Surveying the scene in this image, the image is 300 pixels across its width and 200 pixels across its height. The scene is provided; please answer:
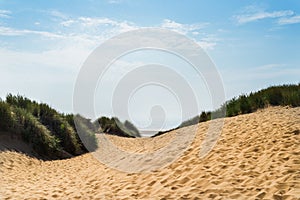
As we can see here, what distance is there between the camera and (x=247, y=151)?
6.86 meters

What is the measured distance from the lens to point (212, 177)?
5.59 m

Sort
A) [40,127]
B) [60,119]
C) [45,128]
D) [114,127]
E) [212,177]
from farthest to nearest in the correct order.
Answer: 1. [114,127]
2. [60,119]
3. [45,128]
4. [40,127]
5. [212,177]

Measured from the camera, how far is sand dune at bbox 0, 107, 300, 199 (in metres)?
5.02

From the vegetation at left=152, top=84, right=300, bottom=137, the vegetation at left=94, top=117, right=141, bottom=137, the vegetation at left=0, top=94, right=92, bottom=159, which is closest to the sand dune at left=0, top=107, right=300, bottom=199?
the vegetation at left=0, top=94, right=92, bottom=159

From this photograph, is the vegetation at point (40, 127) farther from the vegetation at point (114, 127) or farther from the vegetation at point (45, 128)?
the vegetation at point (114, 127)

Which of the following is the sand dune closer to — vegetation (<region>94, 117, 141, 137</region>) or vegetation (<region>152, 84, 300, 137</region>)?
vegetation (<region>152, 84, 300, 137</region>)

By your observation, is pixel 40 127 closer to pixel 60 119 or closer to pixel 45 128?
pixel 45 128

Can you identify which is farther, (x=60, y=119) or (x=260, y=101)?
(x=60, y=119)

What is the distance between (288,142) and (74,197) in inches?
171

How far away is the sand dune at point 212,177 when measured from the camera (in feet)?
16.5

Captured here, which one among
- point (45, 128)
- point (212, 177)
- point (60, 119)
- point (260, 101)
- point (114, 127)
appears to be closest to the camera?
point (212, 177)

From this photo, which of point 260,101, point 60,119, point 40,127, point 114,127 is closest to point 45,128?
point 40,127

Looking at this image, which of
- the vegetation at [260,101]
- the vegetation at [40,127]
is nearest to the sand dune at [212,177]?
the vegetation at [40,127]

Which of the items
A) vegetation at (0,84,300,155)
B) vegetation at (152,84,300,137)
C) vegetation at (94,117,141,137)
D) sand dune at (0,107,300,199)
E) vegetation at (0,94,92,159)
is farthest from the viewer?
vegetation at (94,117,141,137)
